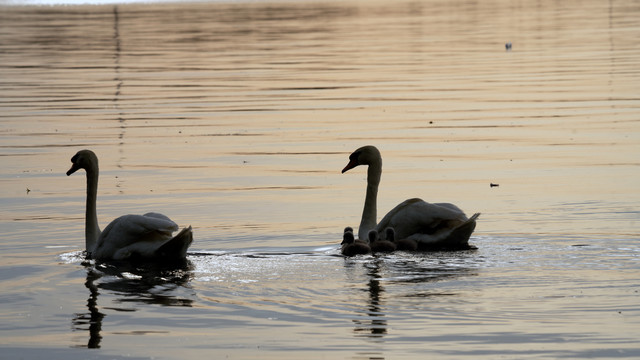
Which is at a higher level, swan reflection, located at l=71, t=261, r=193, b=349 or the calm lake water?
the calm lake water

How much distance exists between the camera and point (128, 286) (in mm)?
12594

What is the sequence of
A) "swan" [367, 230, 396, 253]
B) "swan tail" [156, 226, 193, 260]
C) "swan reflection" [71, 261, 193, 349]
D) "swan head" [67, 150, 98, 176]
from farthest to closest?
1. "swan head" [67, 150, 98, 176]
2. "swan" [367, 230, 396, 253]
3. "swan tail" [156, 226, 193, 260]
4. "swan reflection" [71, 261, 193, 349]

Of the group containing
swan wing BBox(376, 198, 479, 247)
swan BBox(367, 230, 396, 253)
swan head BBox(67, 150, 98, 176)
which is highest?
swan head BBox(67, 150, 98, 176)

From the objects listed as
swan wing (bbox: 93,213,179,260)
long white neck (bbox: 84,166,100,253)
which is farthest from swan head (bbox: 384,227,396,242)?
long white neck (bbox: 84,166,100,253)

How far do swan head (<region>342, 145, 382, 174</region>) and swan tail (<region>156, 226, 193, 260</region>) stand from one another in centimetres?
300

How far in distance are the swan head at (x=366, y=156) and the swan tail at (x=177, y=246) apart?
3003 millimetres

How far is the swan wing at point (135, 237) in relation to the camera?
13.6m

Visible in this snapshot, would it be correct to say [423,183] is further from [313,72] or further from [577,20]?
[577,20]

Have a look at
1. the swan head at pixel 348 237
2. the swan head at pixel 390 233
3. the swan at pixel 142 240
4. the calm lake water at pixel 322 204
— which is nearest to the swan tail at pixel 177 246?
the swan at pixel 142 240

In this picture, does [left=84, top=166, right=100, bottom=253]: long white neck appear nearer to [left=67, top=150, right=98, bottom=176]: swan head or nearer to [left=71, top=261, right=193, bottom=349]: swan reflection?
[left=67, top=150, right=98, bottom=176]: swan head

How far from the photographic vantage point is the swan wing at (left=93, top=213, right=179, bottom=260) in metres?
13.6

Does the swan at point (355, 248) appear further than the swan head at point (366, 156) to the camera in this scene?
No

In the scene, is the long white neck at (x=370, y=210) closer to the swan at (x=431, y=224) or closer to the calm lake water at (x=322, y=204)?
the swan at (x=431, y=224)

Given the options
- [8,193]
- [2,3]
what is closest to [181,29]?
[8,193]
